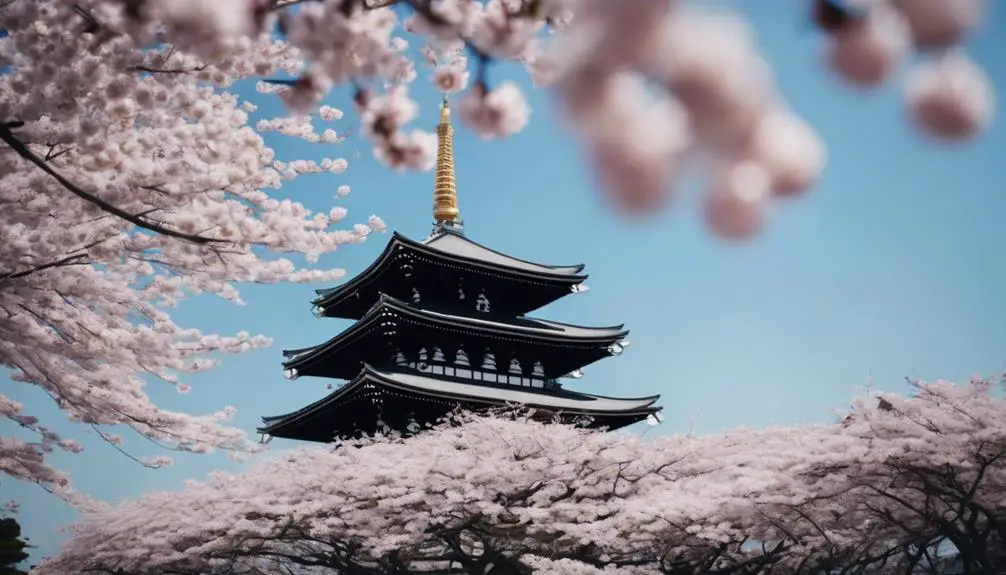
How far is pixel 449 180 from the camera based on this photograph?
23.0m

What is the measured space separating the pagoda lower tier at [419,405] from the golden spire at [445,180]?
5.88 m

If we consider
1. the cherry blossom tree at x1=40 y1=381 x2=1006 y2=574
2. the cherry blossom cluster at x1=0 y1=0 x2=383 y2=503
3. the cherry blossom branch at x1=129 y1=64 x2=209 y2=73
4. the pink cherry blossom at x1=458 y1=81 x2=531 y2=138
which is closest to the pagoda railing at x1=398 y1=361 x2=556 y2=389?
the cherry blossom tree at x1=40 y1=381 x2=1006 y2=574

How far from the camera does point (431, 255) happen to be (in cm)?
1800

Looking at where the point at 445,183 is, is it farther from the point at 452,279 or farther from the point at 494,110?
the point at 494,110

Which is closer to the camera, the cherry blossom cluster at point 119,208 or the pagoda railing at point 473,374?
the cherry blossom cluster at point 119,208

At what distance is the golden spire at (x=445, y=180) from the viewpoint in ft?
72.8

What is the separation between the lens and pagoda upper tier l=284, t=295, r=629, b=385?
1723 cm

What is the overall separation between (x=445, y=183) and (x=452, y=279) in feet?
15.6

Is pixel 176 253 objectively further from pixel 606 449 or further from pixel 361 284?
pixel 361 284

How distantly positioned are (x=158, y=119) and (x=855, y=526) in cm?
1130

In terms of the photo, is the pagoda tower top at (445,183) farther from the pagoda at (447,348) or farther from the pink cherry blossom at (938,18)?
the pink cherry blossom at (938,18)

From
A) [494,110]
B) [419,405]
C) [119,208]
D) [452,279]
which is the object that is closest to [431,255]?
[452,279]

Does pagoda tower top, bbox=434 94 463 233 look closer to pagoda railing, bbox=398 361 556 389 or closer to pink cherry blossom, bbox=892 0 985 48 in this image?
pagoda railing, bbox=398 361 556 389

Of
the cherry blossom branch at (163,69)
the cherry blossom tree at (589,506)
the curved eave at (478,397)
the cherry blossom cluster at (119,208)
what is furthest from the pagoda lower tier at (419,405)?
the cherry blossom branch at (163,69)
